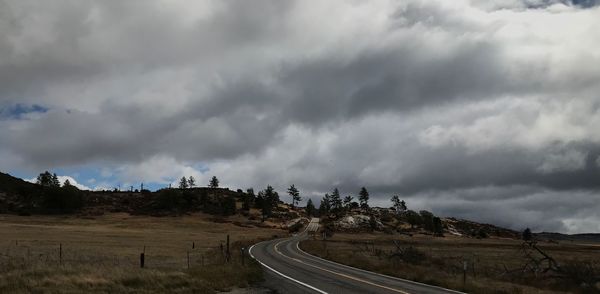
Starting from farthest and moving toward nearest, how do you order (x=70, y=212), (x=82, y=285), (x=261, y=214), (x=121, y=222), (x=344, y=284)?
(x=261, y=214) < (x=70, y=212) < (x=121, y=222) < (x=344, y=284) < (x=82, y=285)

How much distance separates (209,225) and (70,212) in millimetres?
48890

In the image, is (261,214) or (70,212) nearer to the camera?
(70,212)

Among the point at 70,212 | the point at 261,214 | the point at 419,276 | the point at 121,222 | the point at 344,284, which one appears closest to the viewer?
the point at 344,284

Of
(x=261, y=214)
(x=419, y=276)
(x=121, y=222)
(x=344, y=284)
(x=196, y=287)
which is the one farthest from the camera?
(x=261, y=214)

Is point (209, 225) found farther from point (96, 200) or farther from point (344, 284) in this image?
point (344, 284)

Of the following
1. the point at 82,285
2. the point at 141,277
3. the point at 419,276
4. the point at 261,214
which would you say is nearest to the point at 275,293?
the point at 141,277

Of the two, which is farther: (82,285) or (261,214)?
(261,214)

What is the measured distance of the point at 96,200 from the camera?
7490 inches

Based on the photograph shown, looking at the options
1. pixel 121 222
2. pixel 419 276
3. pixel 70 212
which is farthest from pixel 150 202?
pixel 419 276

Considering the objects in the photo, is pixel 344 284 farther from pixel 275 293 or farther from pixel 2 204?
pixel 2 204

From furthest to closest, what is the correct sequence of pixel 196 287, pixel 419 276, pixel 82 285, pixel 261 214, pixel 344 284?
pixel 261 214
pixel 419 276
pixel 344 284
pixel 196 287
pixel 82 285

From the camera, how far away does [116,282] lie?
64.7 feet

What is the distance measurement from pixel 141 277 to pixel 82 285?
2.64m

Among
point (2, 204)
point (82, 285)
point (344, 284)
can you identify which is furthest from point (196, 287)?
point (2, 204)
